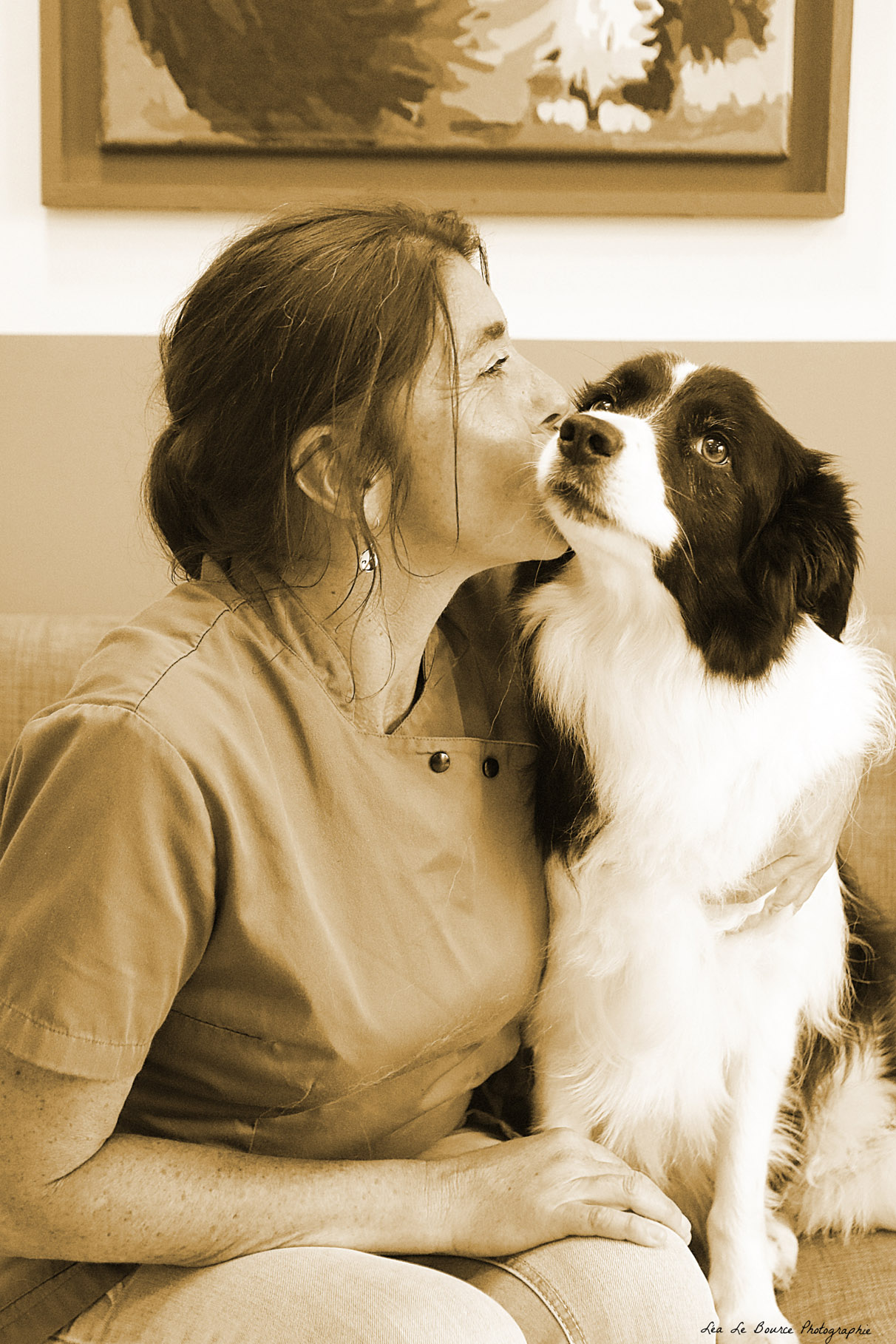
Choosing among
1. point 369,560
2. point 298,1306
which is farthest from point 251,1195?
point 369,560

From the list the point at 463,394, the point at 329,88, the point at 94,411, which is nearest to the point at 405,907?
the point at 463,394

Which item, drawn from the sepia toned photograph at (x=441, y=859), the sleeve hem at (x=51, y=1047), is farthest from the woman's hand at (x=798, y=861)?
the sleeve hem at (x=51, y=1047)

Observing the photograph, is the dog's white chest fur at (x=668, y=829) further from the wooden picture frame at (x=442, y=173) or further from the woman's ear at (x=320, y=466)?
the wooden picture frame at (x=442, y=173)

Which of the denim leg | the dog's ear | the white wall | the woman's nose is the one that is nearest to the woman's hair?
the woman's nose

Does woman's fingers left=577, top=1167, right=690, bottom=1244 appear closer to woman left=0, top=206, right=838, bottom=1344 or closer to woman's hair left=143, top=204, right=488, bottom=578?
woman left=0, top=206, right=838, bottom=1344

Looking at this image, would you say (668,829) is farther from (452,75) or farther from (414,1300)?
(452,75)

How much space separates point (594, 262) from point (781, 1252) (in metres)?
1.43

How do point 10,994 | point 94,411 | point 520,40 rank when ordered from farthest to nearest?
point 94,411 < point 520,40 < point 10,994

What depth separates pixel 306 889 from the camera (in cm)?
99

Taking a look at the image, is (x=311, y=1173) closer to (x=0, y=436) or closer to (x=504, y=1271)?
(x=504, y=1271)

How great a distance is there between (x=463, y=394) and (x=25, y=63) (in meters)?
1.22

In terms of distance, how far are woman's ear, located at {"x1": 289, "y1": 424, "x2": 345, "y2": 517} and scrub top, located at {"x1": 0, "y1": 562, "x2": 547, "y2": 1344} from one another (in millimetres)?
97

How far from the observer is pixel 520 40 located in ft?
5.87

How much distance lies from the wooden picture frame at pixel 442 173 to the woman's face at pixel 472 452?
31.6 inches
